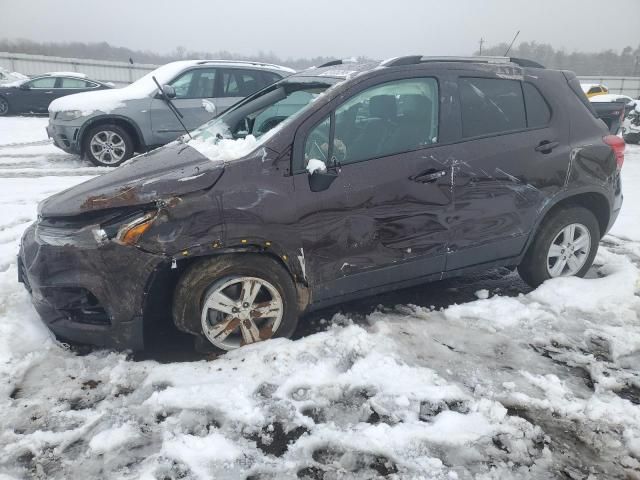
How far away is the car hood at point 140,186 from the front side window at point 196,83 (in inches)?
223

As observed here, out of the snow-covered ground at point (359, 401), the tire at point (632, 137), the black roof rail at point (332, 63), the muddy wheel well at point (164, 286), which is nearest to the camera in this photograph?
the snow-covered ground at point (359, 401)

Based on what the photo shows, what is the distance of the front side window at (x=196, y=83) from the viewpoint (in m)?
8.27

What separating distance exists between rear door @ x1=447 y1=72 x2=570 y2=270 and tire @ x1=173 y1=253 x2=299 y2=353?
4.16ft

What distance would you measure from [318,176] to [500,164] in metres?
1.39

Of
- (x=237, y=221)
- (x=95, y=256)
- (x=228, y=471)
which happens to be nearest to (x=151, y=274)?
(x=95, y=256)

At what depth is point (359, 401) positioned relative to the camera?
259 centimetres

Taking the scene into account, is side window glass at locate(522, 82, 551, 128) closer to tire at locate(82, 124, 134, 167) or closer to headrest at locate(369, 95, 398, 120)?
headrest at locate(369, 95, 398, 120)

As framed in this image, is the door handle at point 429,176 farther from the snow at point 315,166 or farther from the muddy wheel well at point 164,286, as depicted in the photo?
the muddy wheel well at point 164,286

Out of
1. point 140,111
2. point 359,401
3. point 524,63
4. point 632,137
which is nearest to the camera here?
point 359,401

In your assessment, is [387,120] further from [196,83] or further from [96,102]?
[96,102]

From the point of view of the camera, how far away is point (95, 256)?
8.64 feet

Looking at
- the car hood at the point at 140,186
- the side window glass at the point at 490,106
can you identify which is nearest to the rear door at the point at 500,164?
the side window glass at the point at 490,106

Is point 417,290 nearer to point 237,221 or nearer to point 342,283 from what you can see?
point 342,283

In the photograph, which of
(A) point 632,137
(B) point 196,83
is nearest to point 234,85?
(B) point 196,83
